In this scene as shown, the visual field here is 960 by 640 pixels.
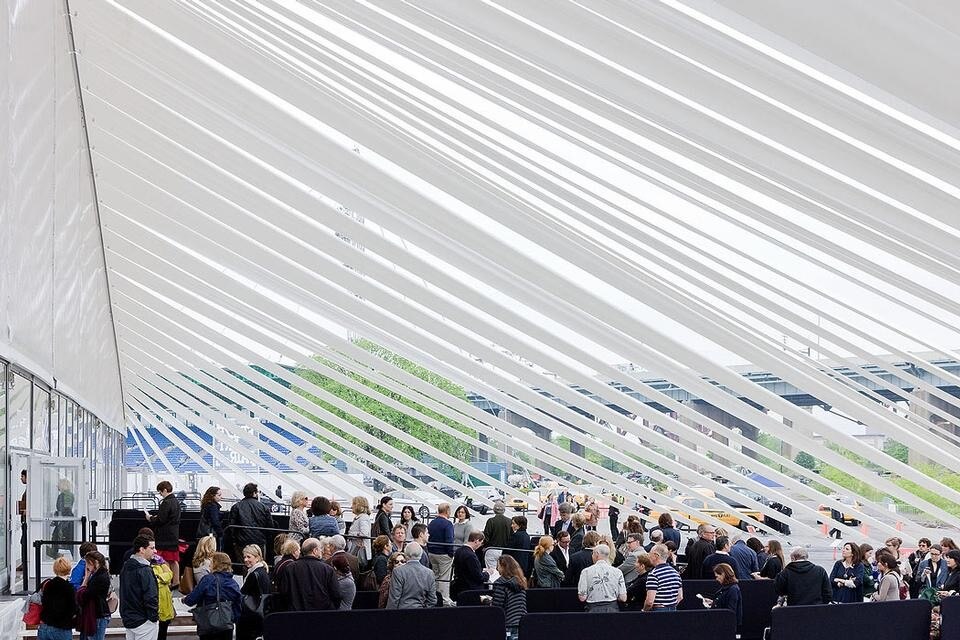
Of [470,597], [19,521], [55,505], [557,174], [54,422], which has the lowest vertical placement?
[470,597]

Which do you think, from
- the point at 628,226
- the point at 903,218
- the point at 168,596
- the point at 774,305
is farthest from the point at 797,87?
the point at 168,596

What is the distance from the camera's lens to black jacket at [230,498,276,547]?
15.0m

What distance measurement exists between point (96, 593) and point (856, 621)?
6950 mm

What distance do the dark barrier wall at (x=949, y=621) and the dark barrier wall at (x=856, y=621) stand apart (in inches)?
8.1

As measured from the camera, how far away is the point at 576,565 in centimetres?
1334

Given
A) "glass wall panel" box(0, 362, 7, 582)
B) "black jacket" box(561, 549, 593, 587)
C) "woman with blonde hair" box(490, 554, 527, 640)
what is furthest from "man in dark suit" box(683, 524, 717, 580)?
"glass wall panel" box(0, 362, 7, 582)

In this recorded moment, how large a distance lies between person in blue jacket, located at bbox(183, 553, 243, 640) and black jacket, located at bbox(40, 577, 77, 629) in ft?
4.36

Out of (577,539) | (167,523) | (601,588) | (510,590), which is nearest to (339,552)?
(510,590)

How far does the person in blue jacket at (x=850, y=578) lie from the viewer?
1349 cm

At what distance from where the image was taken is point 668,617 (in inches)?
390

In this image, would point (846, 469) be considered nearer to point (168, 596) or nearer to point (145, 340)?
point (168, 596)

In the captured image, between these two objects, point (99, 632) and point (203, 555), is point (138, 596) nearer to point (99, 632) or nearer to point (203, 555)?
point (99, 632)

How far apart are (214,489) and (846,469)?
8.36 meters

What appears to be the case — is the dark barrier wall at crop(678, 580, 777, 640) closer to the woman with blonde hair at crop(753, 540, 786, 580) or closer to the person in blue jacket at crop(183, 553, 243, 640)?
the woman with blonde hair at crop(753, 540, 786, 580)
